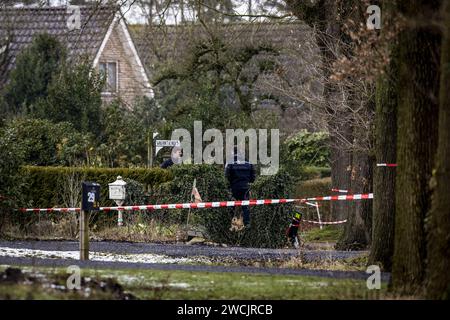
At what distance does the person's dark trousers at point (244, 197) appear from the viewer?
2408cm

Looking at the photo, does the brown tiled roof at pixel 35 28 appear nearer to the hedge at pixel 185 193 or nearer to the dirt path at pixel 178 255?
the hedge at pixel 185 193

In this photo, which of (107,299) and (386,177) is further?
(386,177)

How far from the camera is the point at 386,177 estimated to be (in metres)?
17.3

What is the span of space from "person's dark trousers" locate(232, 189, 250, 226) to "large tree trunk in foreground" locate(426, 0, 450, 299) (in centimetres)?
1165

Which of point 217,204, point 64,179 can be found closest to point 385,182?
point 217,204

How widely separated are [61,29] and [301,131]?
11840mm

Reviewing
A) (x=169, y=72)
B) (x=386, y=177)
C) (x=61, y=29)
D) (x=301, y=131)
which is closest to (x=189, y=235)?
(x=386, y=177)

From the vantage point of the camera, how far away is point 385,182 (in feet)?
56.6

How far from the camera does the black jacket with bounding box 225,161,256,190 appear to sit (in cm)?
2531

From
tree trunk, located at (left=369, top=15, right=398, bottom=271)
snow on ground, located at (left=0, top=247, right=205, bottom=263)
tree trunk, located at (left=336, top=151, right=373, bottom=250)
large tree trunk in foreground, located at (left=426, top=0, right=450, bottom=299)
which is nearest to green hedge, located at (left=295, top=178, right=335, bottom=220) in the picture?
tree trunk, located at (left=336, top=151, right=373, bottom=250)

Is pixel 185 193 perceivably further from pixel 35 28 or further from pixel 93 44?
pixel 35 28

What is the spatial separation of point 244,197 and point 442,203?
13013mm

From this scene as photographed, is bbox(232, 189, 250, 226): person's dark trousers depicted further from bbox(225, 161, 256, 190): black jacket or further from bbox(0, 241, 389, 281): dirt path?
bbox(0, 241, 389, 281): dirt path

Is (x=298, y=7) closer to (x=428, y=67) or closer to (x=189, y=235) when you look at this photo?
(x=189, y=235)
